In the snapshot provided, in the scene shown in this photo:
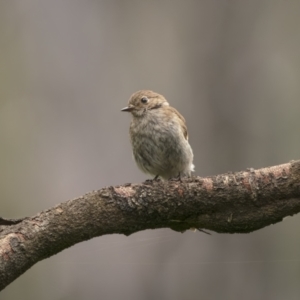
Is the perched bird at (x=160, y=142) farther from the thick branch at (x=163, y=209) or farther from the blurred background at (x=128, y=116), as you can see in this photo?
the blurred background at (x=128, y=116)

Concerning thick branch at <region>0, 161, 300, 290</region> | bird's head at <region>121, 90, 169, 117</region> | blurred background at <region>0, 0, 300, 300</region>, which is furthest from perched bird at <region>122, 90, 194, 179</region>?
blurred background at <region>0, 0, 300, 300</region>

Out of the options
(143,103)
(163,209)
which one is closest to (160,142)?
(143,103)

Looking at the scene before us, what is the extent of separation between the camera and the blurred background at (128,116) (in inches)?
162

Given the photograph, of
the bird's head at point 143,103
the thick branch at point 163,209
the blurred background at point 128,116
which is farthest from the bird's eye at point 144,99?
the blurred background at point 128,116

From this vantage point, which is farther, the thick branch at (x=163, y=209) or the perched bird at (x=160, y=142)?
the perched bird at (x=160, y=142)

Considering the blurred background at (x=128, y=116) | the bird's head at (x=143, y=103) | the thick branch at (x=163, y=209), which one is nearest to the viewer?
the thick branch at (x=163, y=209)

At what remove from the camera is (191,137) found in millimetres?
4320

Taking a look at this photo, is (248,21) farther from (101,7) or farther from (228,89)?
(101,7)

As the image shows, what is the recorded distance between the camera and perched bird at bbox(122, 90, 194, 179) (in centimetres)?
268

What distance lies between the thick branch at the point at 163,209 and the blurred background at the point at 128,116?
7.01ft

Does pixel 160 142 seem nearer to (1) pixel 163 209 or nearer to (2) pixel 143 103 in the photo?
(2) pixel 143 103

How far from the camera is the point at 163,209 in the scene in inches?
72.6

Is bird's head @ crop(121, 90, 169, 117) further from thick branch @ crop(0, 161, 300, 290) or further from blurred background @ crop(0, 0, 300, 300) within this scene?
blurred background @ crop(0, 0, 300, 300)

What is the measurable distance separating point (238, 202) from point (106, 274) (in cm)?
248
